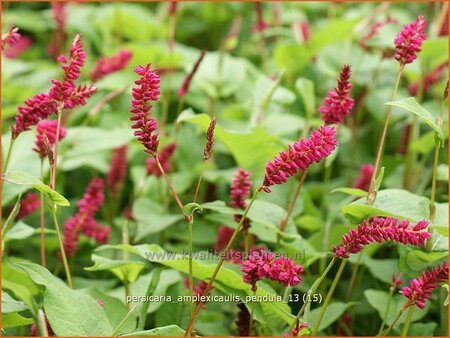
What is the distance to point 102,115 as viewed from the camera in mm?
1626

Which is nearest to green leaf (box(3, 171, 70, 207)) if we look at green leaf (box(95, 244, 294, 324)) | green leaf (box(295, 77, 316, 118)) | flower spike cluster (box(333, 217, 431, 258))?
green leaf (box(95, 244, 294, 324))

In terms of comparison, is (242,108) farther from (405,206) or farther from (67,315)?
(67,315)

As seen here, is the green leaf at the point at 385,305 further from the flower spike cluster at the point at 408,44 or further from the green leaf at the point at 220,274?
the flower spike cluster at the point at 408,44

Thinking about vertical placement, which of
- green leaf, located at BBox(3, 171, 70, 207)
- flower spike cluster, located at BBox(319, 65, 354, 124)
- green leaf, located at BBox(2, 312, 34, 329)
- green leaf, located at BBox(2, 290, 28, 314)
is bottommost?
green leaf, located at BBox(2, 312, 34, 329)

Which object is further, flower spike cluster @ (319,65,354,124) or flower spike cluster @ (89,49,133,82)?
flower spike cluster @ (89,49,133,82)

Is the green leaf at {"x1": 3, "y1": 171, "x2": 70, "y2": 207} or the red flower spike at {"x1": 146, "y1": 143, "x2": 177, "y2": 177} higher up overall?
the green leaf at {"x1": 3, "y1": 171, "x2": 70, "y2": 207}

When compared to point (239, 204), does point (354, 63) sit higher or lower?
higher

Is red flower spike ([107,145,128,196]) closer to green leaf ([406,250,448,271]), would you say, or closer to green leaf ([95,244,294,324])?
green leaf ([95,244,294,324])

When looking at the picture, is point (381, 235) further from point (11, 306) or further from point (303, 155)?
point (11, 306)

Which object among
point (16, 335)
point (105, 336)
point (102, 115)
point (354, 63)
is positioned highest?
point (354, 63)

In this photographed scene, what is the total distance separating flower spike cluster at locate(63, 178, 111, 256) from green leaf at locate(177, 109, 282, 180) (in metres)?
0.18

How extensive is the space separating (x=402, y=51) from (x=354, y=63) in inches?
33.7

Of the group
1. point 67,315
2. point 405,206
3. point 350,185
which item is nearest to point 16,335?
point 67,315

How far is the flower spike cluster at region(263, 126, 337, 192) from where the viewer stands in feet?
2.56
